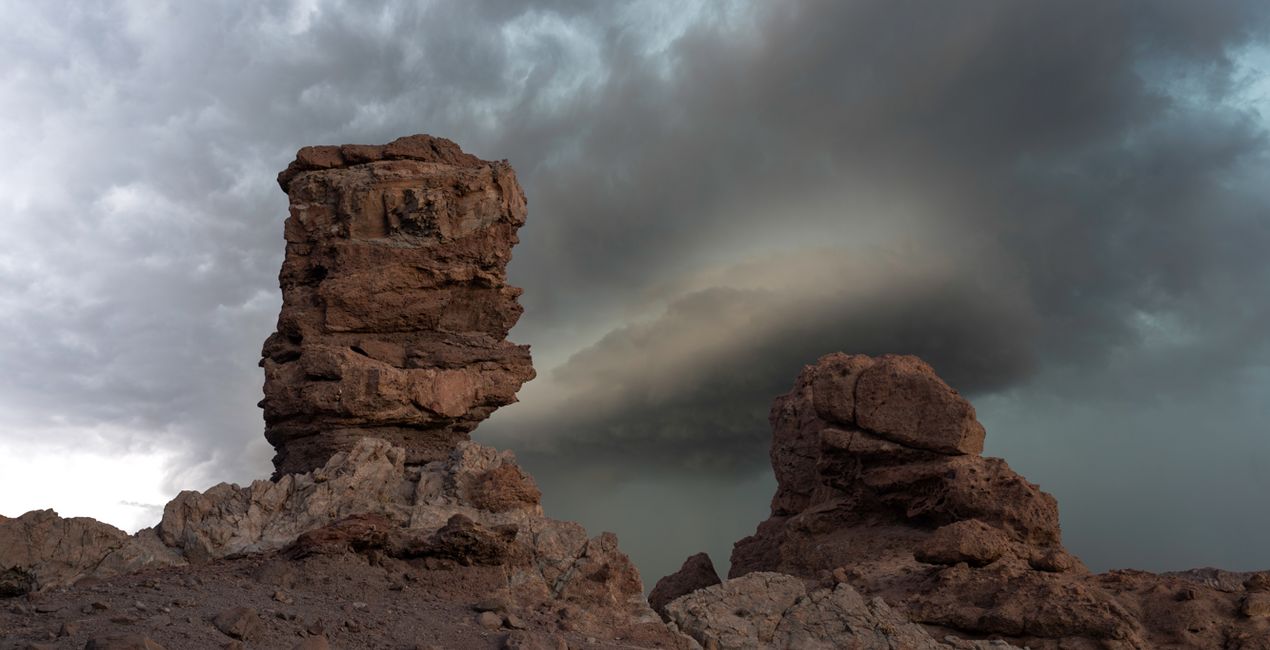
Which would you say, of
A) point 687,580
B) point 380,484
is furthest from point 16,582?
point 687,580

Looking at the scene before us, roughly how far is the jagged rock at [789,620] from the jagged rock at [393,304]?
21.3ft

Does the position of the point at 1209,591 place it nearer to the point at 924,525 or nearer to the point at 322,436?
the point at 924,525

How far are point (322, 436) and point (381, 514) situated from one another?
14.4 feet

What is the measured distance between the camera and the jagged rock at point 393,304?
22.6 metres

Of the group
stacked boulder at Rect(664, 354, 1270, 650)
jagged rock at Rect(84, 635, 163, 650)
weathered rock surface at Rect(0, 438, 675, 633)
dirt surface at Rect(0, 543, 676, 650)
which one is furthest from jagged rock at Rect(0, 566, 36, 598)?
stacked boulder at Rect(664, 354, 1270, 650)

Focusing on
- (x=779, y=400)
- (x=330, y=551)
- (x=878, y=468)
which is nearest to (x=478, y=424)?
(x=330, y=551)

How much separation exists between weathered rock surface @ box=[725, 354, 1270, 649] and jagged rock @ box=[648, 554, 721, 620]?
2383 mm

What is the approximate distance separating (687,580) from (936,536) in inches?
313

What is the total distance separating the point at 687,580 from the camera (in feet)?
101

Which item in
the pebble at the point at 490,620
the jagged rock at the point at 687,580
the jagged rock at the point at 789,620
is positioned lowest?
the pebble at the point at 490,620

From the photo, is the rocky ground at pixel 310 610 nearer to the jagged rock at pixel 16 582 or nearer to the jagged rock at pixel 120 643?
the jagged rock at pixel 120 643

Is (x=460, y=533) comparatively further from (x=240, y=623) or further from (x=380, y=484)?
(x=240, y=623)

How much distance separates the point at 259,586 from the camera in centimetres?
1552

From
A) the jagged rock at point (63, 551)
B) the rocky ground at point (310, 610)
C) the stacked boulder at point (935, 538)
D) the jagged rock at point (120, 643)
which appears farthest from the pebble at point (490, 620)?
the stacked boulder at point (935, 538)
